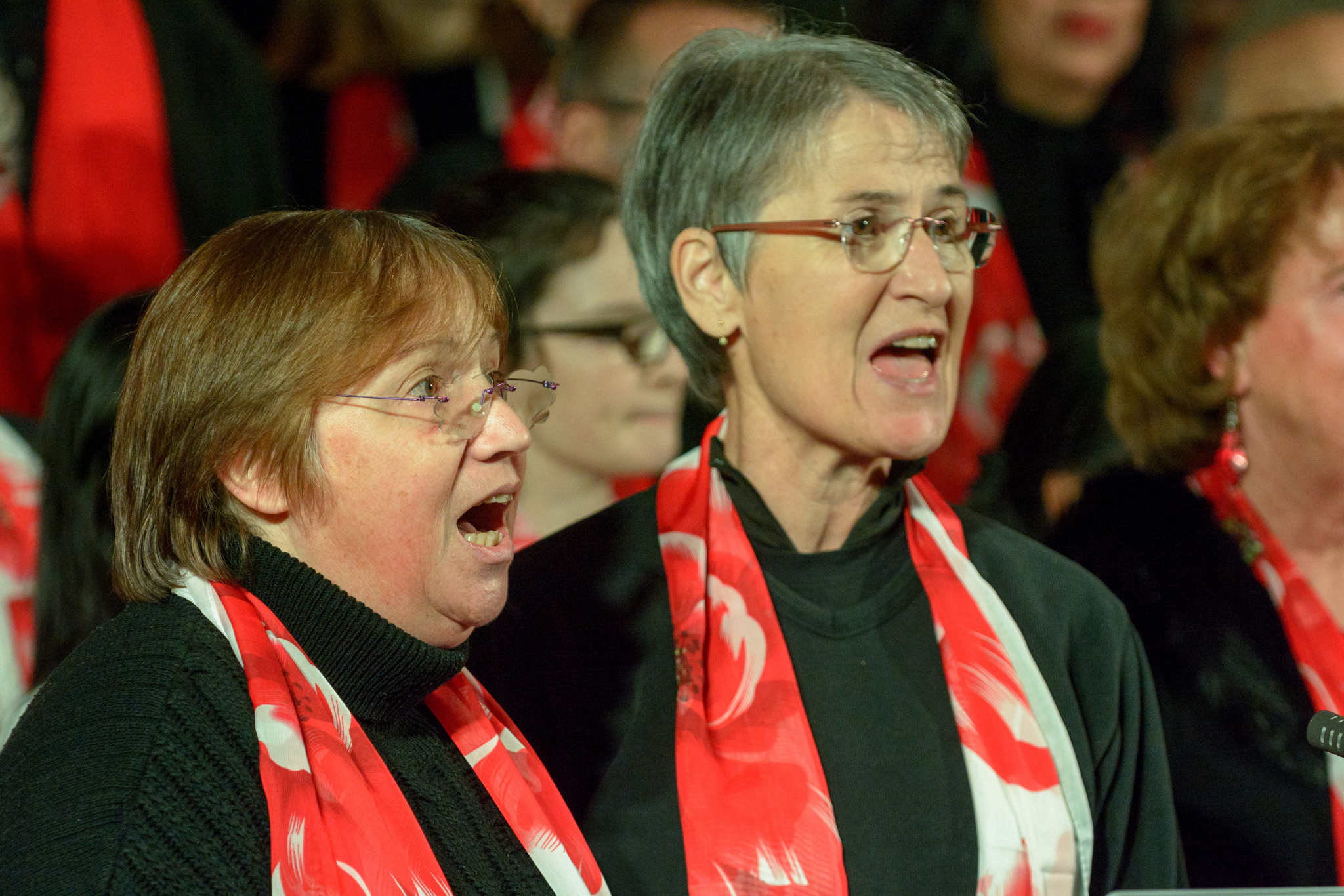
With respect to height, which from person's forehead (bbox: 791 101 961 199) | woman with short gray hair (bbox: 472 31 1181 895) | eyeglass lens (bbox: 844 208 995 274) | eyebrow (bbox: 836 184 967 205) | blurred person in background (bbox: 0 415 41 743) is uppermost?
person's forehead (bbox: 791 101 961 199)

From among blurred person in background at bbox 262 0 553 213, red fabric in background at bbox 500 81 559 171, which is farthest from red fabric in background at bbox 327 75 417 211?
red fabric in background at bbox 500 81 559 171

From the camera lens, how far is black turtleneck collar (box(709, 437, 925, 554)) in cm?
179

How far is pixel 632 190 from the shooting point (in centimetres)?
190

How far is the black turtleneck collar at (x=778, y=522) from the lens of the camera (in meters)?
1.79

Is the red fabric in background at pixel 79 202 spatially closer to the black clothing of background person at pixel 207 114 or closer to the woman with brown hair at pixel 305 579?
the black clothing of background person at pixel 207 114

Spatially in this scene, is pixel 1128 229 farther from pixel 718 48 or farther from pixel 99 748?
pixel 99 748

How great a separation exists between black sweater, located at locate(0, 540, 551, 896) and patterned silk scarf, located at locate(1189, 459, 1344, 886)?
1.26 meters

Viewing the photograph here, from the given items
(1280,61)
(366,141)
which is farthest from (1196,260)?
(366,141)

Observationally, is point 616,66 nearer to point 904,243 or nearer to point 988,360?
point 988,360

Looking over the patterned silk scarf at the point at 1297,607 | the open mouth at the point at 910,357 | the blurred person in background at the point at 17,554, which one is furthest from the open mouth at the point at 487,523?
the patterned silk scarf at the point at 1297,607

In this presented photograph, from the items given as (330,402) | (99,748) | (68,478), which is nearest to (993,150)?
(68,478)

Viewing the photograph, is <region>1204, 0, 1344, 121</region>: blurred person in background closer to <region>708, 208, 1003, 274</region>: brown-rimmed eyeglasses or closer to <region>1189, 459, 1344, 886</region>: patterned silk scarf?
<region>1189, 459, 1344, 886</region>: patterned silk scarf

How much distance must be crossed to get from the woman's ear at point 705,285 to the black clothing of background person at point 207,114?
1.29 metres

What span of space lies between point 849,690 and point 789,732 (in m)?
0.11
